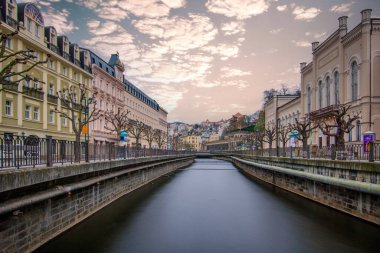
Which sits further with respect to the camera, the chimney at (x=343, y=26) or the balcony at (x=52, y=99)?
the chimney at (x=343, y=26)

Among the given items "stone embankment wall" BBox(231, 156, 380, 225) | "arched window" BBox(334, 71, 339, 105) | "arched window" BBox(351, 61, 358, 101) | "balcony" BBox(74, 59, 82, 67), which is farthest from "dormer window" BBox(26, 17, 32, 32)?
"arched window" BBox(334, 71, 339, 105)

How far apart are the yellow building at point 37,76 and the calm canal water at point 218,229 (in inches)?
521

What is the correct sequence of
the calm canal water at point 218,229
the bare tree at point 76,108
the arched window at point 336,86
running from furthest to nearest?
the arched window at point 336,86, the bare tree at point 76,108, the calm canal water at point 218,229

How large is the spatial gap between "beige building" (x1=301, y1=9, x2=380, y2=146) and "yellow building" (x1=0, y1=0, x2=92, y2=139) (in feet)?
95.6

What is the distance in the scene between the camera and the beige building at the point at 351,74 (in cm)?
3194

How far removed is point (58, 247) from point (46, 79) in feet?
86.7

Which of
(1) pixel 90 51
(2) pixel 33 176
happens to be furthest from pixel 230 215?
(1) pixel 90 51

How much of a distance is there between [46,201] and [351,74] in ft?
114

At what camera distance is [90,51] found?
4662 centimetres

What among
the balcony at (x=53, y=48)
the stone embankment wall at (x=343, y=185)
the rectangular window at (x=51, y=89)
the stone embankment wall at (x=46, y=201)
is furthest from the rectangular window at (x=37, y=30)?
the stone embankment wall at (x=343, y=185)

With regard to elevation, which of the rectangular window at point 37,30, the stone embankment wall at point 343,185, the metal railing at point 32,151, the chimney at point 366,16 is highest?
the chimney at point 366,16

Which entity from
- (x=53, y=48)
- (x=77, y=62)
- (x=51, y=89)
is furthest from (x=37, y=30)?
Result: (x=77, y=62)

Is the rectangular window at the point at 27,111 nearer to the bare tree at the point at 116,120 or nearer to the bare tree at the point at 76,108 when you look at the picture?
the bare tree at the point at 76,108

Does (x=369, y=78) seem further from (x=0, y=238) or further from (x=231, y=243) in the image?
(x=0, y=238)
